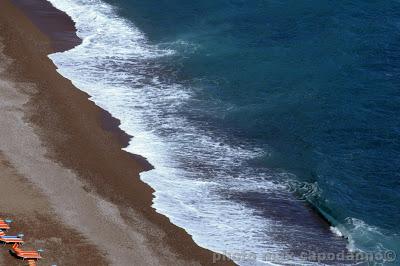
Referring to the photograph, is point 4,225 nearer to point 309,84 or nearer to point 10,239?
point 10,239

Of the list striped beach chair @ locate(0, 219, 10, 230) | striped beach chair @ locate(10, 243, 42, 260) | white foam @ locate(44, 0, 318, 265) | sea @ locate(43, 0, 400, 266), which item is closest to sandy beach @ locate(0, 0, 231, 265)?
striped beach chair @ locate(10, 243, 42, 260)

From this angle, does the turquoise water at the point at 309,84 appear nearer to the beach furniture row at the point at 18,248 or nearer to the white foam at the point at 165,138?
the white foam at the point at 165,138

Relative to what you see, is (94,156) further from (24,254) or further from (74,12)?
(74,12)

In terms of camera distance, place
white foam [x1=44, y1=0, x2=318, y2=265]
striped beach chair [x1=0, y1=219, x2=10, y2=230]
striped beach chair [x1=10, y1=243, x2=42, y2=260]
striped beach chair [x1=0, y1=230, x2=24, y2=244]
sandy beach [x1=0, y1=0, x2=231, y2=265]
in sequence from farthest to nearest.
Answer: white foam [x1=44, y1=0, x2=318, y2=265] < sandy beach [x1=0, y1=0, x2=231, y2=265] < striped beach chair [x1=0, y1=219, x2=10, y2=230] < striped beach chair [x1=0, y1=230, x2=24, y2=244] < striped beach chair [x1=10, y1=243, x2=42, y2=260]

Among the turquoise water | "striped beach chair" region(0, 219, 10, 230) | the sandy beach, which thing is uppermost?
the turquoise water

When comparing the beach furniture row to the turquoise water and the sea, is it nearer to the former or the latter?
the sea

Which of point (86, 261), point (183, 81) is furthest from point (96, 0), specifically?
point (86, 261)
